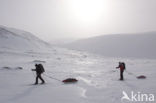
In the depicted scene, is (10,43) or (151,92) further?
(10,43)

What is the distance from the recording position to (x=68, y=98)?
33.6 feet

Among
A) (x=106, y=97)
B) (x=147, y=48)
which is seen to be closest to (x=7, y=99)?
(x=106, y=97)

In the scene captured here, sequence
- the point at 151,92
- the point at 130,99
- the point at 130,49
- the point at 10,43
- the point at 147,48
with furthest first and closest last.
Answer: the point at 130,49 → the point at 147,48 → the point at 10,43 → the point at 151,92 → the point at 130,99

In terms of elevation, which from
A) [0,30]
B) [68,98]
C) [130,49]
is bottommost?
[68,98]

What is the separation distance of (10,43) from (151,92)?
88.4 m

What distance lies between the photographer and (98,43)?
167875 mm

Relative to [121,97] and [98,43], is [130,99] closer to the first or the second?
[121,97]

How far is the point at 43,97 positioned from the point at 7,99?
6.84ft

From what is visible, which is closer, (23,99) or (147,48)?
(23,99)

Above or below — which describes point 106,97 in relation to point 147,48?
below

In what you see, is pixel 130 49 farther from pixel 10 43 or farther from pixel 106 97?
pixel 106 97

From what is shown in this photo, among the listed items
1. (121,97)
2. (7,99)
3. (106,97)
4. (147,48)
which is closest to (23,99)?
(7,99)

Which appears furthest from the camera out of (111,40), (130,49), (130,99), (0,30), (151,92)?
(111,40)

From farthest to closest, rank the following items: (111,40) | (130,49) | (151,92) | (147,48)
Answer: (111,40) → (130,49) → (147,48) → (151,92)
